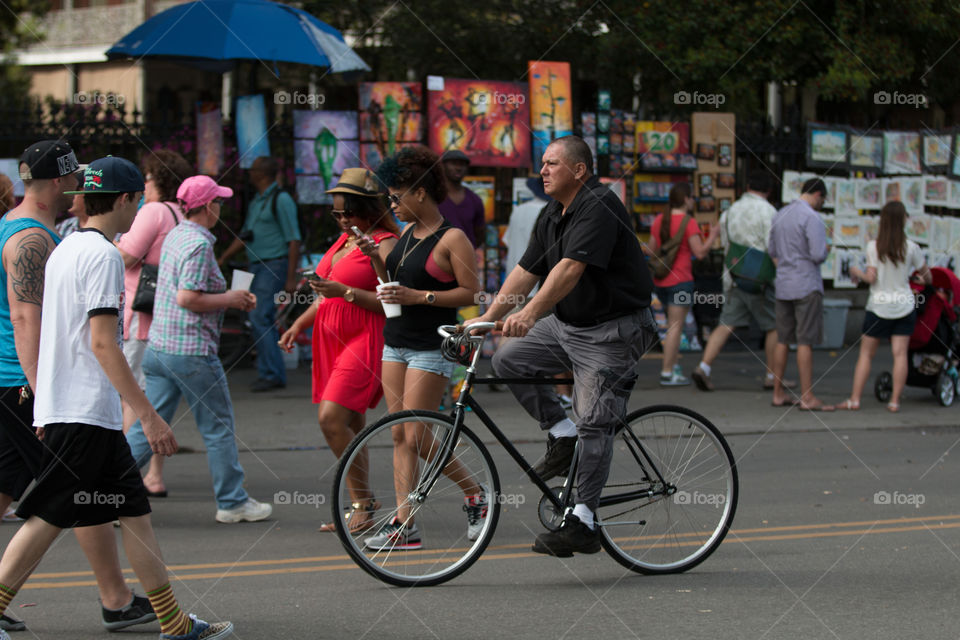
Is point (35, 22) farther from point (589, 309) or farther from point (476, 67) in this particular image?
point (589, 309)

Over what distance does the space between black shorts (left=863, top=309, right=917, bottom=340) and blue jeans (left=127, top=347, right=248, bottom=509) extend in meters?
5.94

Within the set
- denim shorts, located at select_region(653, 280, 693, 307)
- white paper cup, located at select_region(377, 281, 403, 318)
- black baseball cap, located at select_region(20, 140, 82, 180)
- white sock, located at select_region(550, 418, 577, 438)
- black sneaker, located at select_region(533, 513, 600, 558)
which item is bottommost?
black sneaker, located at select_region(533, 513, 600, 558)

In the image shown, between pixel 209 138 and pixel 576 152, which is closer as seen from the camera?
pixel 576 152

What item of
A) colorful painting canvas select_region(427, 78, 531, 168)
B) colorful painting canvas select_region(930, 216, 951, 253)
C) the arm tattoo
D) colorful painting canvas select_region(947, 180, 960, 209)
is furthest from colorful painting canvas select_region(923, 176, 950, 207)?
the arm tattoo

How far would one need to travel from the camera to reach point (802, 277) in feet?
32.6

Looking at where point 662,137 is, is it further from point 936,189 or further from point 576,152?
point 576,152

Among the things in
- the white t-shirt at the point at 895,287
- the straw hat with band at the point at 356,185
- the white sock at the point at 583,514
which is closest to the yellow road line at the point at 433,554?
the white sock at the point at 583,514

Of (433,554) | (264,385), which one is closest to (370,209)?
(433,554)

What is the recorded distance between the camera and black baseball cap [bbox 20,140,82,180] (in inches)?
180

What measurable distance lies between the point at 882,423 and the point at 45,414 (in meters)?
7.43

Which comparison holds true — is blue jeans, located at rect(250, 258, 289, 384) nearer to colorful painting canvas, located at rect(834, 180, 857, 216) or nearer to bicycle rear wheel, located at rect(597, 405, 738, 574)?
bicycle rear wheel, located at rect(597, 405, 738, 574)

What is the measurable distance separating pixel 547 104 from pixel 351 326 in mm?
6848

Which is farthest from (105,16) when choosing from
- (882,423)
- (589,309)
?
(589,309)

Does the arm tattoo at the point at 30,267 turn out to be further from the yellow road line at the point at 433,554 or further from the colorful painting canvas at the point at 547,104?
the colorful painting canvas at the point at 547,104
